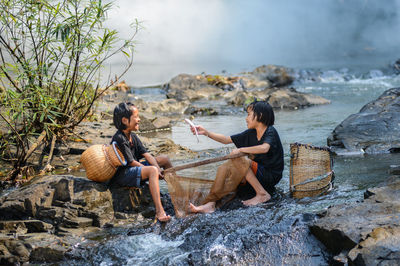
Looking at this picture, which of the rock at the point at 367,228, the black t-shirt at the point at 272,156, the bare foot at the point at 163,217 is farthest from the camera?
the black t-shirt at the point at 272,156

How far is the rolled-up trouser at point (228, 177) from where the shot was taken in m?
4.46

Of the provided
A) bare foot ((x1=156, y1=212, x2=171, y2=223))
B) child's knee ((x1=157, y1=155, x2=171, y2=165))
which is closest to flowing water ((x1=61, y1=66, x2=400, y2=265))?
bare foot ((x1=156, y1=212, x2=171, y2=223))

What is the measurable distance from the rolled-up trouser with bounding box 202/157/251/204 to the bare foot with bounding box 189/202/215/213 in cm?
8

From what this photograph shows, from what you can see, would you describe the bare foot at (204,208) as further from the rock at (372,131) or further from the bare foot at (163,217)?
the rock at (372,131)

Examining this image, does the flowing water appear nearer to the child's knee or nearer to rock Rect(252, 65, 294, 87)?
the child's knee

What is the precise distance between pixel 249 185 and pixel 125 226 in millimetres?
1425

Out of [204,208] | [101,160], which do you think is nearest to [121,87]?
[101,160]

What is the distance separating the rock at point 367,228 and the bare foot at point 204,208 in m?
1.28

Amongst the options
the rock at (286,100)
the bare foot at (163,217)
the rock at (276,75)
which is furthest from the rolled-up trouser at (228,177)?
the rock at (276,75)

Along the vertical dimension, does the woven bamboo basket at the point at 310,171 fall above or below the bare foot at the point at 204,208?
above

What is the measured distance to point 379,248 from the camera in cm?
281

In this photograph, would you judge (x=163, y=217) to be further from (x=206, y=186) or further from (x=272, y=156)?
(x=272, y=156)

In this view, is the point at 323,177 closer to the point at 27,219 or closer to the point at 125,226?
the point at 125,226

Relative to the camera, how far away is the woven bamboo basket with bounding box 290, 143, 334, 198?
448 centimetres
